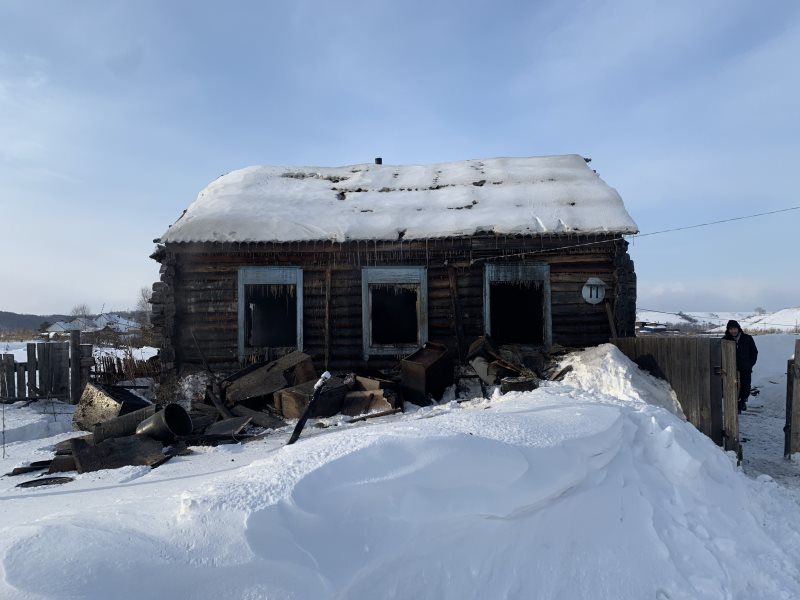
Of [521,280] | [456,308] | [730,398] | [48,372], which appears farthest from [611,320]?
[48,372]

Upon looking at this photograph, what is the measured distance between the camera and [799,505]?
5176 millimetres

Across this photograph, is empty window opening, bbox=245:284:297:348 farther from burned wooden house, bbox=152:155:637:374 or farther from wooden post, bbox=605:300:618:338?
wooden post, bbox=605:300:618:338

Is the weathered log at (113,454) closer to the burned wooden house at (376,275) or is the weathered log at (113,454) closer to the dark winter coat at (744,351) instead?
the burned wooden house at (376,275)

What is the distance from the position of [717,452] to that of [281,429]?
584 cm

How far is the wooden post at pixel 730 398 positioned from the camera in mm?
6387

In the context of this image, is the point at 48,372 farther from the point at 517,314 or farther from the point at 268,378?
the point at 517,314

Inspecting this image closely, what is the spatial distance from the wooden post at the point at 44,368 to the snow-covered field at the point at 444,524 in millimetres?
5915

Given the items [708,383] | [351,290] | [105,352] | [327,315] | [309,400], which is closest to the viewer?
[708,383]

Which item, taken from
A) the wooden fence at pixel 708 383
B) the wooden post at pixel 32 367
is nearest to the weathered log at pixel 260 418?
the wooden post at pixel 32 367

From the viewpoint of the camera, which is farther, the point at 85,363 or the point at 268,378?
the point at 85,363

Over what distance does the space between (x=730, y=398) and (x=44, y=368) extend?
11.9 metres

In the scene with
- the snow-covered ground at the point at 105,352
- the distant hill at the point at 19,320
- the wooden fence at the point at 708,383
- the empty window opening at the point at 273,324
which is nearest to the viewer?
the wooden fence at the point at 708,383

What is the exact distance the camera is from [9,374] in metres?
10.4

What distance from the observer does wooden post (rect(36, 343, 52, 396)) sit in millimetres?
10406
